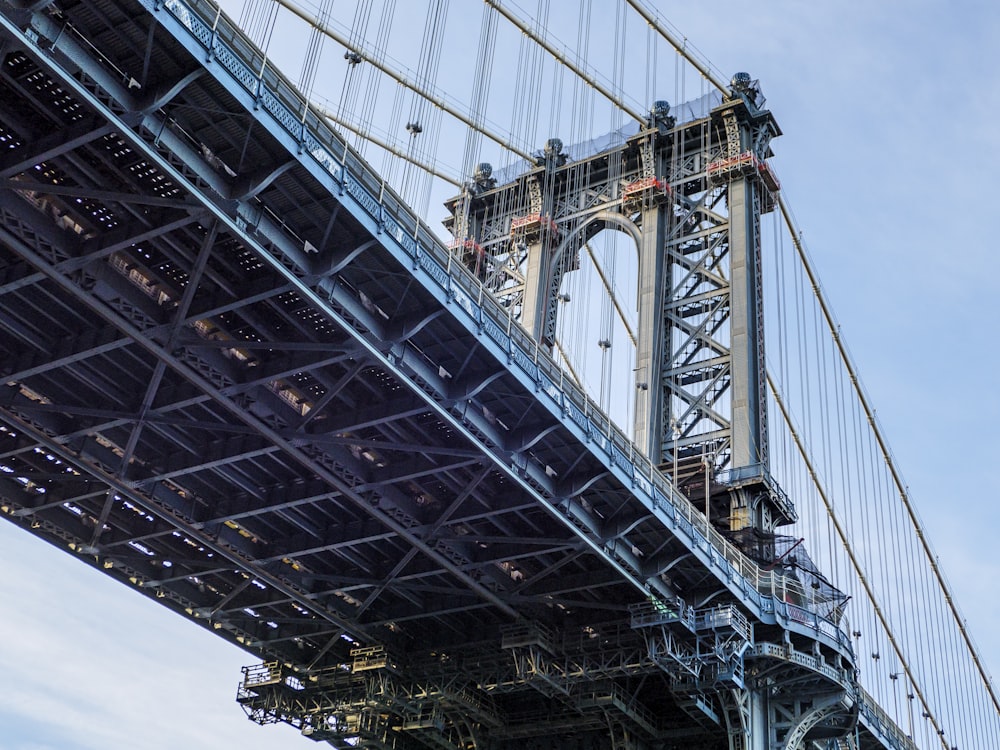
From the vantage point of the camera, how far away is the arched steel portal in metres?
49.9

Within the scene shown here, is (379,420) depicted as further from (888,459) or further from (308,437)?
(888,459)

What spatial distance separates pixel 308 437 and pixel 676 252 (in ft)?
86.4

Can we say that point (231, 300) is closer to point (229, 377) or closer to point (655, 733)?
point (229, 377)

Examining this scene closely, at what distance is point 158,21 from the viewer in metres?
24.0

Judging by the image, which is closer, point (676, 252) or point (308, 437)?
point (308, 437)

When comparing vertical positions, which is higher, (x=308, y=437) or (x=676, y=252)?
(x=676, y=252)

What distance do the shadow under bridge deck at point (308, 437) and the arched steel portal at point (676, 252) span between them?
676 centimetres

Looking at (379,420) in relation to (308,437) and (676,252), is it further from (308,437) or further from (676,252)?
(676,252)

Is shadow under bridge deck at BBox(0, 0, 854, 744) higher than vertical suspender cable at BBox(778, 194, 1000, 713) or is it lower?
lower

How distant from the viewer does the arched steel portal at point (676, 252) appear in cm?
4991

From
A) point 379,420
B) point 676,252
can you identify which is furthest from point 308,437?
point 676,252

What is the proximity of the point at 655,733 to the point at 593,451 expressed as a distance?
1446cm

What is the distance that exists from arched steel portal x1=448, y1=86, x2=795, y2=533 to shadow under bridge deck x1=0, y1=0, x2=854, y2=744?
676 centimetres

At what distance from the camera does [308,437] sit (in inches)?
1357
